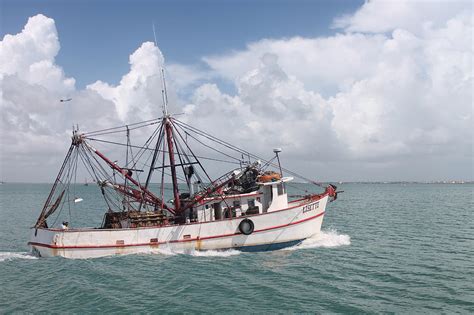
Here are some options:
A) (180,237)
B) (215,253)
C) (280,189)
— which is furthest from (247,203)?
(180,237)

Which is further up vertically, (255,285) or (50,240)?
(50,240)

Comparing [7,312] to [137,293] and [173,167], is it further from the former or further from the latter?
[173,167]

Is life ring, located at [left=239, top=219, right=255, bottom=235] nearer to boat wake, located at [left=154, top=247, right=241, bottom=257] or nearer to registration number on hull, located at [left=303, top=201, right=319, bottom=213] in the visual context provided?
boat wake, located at [left=154, top=247, right=241, bottom=257]

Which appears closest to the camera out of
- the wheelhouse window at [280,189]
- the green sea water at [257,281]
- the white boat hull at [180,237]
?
the green sea water at [257,281]

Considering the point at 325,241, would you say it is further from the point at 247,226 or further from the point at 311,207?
the point at 247,226

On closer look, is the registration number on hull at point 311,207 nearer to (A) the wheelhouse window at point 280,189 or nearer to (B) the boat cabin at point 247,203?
(B) the boat cabin at point 247,203

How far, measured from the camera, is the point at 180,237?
25.3 meters

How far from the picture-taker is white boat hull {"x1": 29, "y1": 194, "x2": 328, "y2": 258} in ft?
80.0

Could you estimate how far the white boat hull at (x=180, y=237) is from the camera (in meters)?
24.4

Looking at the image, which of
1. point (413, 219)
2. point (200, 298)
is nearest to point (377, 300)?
point (200, 298)

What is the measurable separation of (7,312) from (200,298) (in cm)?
801

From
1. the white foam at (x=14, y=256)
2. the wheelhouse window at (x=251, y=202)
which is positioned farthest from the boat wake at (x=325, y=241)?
the white foam at (x=14, y=256)

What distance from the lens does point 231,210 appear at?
89.0ft

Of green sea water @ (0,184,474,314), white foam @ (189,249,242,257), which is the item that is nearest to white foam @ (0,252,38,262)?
green sea water @ (0,184,474,314)
